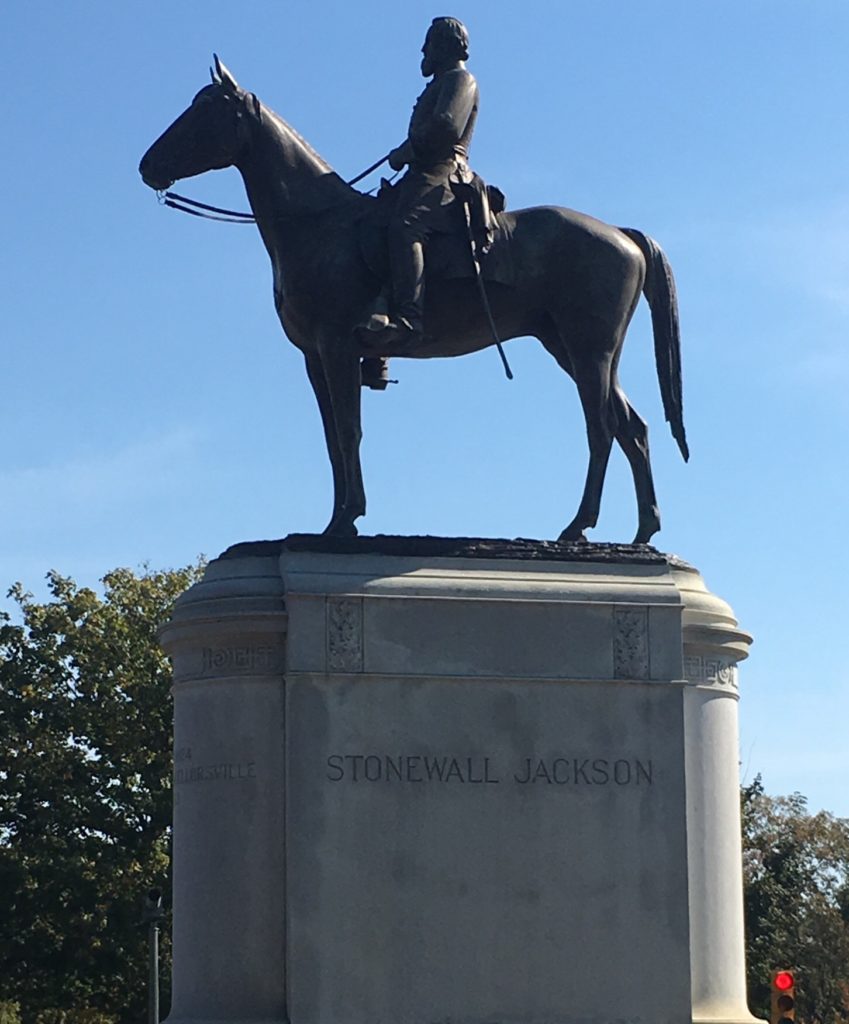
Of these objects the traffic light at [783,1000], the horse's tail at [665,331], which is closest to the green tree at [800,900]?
the traffic light at [783,1000]

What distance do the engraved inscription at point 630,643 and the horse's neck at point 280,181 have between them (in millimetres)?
4392

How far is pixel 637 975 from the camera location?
19391 millimetres

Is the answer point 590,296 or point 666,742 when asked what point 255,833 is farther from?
point 590,296

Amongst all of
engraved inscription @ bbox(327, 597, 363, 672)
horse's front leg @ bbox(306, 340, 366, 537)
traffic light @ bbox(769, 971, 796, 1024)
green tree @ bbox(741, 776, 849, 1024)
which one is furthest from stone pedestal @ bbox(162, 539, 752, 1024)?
green tree @ bbox(741, 776, 849, 1024)

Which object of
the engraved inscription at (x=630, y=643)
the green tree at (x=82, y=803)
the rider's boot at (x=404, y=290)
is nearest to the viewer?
the engraved inscription at (x=630, y=643)

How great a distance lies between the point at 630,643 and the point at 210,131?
5748 millimetres

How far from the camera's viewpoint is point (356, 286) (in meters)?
20.5

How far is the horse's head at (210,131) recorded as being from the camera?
814 inches

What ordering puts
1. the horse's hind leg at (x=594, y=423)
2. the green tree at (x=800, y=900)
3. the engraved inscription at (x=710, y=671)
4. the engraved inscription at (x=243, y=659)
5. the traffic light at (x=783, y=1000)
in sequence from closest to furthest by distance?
the engraved inscription at (x=243, y=659) → the engraved inscription at (x=710, y=671) → the horse's hind leg at (x=594, y=423) → the traffic light at (x=783, y=1000) → the green tree at (x=800, y=900)

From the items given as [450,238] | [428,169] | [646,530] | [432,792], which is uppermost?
[428,169]

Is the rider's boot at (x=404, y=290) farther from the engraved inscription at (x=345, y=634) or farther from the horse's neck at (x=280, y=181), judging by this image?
the engraved inscription at (x=345, y=634)

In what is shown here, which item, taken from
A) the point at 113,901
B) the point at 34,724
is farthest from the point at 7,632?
the point at 113,901

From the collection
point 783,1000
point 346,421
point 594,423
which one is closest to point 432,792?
point 346,421

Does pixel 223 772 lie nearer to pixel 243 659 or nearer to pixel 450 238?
pixel 243 659
